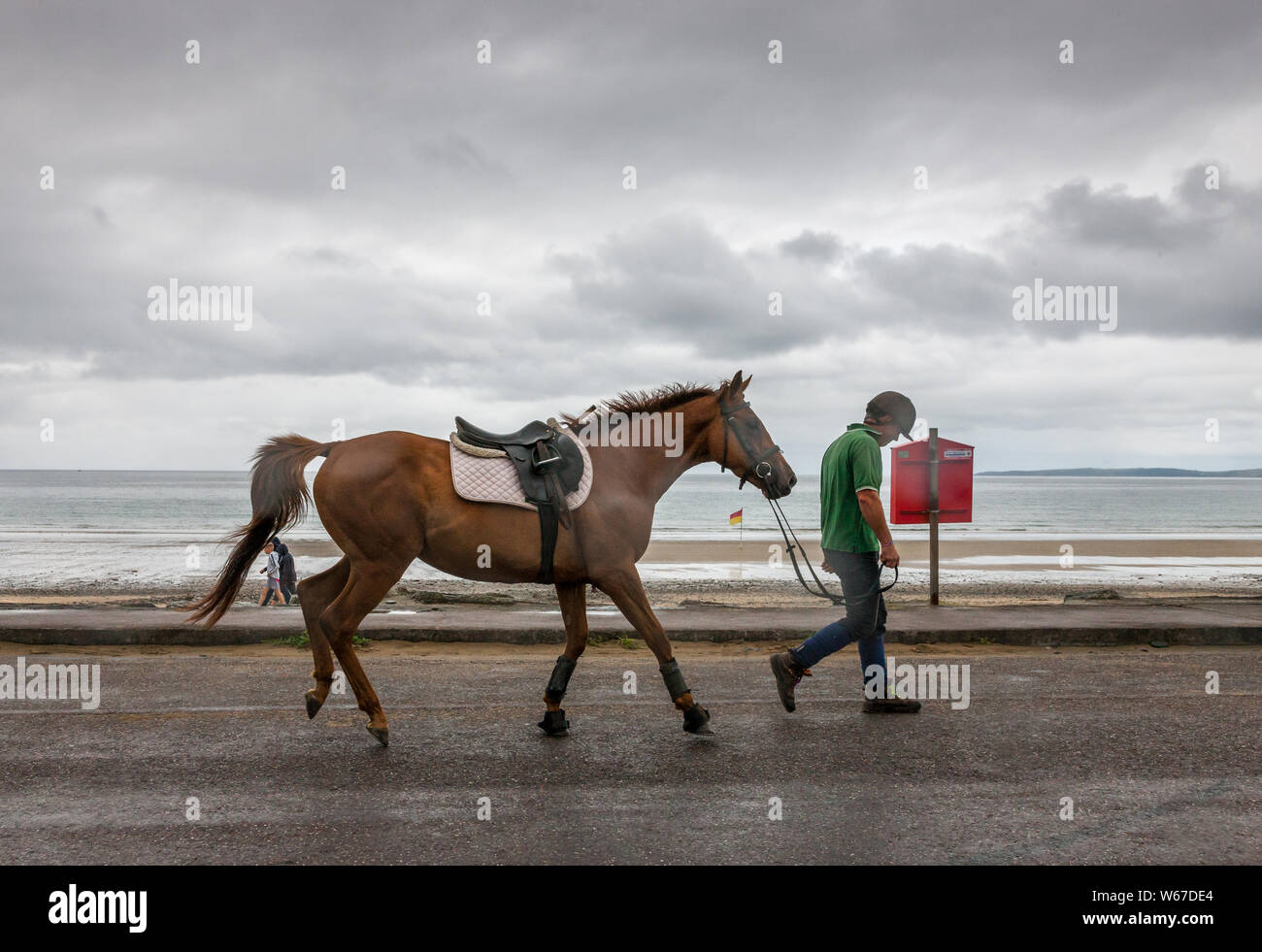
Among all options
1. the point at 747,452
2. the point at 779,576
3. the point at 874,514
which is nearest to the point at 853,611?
the point at 874,514

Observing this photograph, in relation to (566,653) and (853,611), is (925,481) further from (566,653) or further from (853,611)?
(566,653)

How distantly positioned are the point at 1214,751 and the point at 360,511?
17.5ft

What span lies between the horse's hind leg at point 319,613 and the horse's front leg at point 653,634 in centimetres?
181

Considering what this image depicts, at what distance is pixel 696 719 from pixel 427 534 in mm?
2063

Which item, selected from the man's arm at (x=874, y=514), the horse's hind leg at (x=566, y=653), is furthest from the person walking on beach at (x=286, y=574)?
the man's arm at (x=874, y=514)

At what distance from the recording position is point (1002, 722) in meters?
6.05

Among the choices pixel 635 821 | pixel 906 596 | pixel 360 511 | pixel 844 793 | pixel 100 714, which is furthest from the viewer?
pixel 906 596

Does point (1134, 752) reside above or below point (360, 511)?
below

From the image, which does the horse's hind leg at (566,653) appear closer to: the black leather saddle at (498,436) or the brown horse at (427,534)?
the brown horse at (427,534)

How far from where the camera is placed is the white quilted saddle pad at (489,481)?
5.79m
